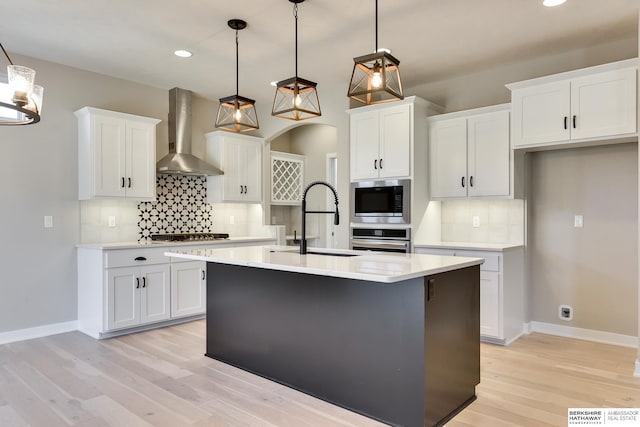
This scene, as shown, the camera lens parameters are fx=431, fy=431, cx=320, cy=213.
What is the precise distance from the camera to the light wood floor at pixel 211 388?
8.13 feet

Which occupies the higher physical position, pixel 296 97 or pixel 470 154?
pixel 296 97

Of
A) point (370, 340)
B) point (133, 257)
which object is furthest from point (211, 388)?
point (133, 257)

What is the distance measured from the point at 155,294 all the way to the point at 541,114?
405cm

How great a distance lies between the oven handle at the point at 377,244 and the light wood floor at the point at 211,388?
120 cm

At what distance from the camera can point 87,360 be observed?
3480 mm

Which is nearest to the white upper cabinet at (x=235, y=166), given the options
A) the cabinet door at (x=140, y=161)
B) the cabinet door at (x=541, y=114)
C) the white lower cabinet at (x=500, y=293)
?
the cabinet door at (x=140, y=161)

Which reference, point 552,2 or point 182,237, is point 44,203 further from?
point 552,2

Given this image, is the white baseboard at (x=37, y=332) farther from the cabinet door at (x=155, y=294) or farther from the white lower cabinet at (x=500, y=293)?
the white lower cabinet at (x=500, y=293)

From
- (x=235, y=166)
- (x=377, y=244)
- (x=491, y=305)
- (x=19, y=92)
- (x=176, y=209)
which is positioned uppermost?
(x=235, y=166)

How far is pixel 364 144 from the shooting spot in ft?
15.4

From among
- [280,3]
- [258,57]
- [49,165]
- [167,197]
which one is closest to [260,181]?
[167,197]

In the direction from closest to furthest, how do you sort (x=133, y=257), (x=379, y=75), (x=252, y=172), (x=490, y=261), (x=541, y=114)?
1. (x=379, y=75)
2. (x=541, y=114)
3. (x=490, y=261)
4. (x=133, y=257)
5. (x=252, y=172)

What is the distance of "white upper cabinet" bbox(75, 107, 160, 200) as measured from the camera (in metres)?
4.24

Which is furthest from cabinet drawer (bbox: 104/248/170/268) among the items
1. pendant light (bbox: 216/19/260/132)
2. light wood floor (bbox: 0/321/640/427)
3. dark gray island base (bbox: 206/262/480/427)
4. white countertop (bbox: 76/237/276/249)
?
pendant light (bbox: 216/19/260/132)
